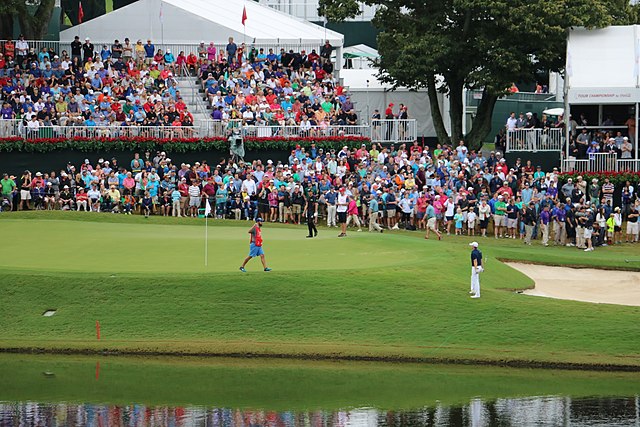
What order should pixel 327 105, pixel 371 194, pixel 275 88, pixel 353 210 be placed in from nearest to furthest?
pixel 353 210 < pixel 371 194 < pixel 327 105 < pixel 275 88

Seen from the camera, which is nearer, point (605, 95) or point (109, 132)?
point (109, 132)

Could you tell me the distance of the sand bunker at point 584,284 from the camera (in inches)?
1382

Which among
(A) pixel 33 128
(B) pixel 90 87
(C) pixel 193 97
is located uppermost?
(B) pixel 90 87

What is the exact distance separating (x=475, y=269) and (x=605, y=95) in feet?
73.0

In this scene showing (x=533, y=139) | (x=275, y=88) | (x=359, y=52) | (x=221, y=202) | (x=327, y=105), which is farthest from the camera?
(x=359, y=52)

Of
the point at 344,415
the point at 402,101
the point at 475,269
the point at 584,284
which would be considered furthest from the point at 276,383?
the point at 402,101

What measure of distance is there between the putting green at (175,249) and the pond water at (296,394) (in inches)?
219

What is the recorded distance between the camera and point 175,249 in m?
37.5

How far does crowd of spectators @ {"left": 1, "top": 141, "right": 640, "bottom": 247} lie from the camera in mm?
45188

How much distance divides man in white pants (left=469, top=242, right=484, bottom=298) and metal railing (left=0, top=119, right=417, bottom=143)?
68.3 feet

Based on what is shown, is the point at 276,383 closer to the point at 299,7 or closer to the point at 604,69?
the point at 604,69

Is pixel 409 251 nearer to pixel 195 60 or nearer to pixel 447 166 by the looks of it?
pixel 447 166

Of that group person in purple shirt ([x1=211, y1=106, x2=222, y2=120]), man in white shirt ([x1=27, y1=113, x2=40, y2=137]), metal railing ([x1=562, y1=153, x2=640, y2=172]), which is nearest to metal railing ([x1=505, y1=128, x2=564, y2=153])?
metal railing ([x1=562, y1=153, x2=640, y2=172])

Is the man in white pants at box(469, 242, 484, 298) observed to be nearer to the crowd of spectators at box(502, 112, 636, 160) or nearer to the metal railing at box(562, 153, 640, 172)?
the metal railing at box(562, 153, 640, 172)
